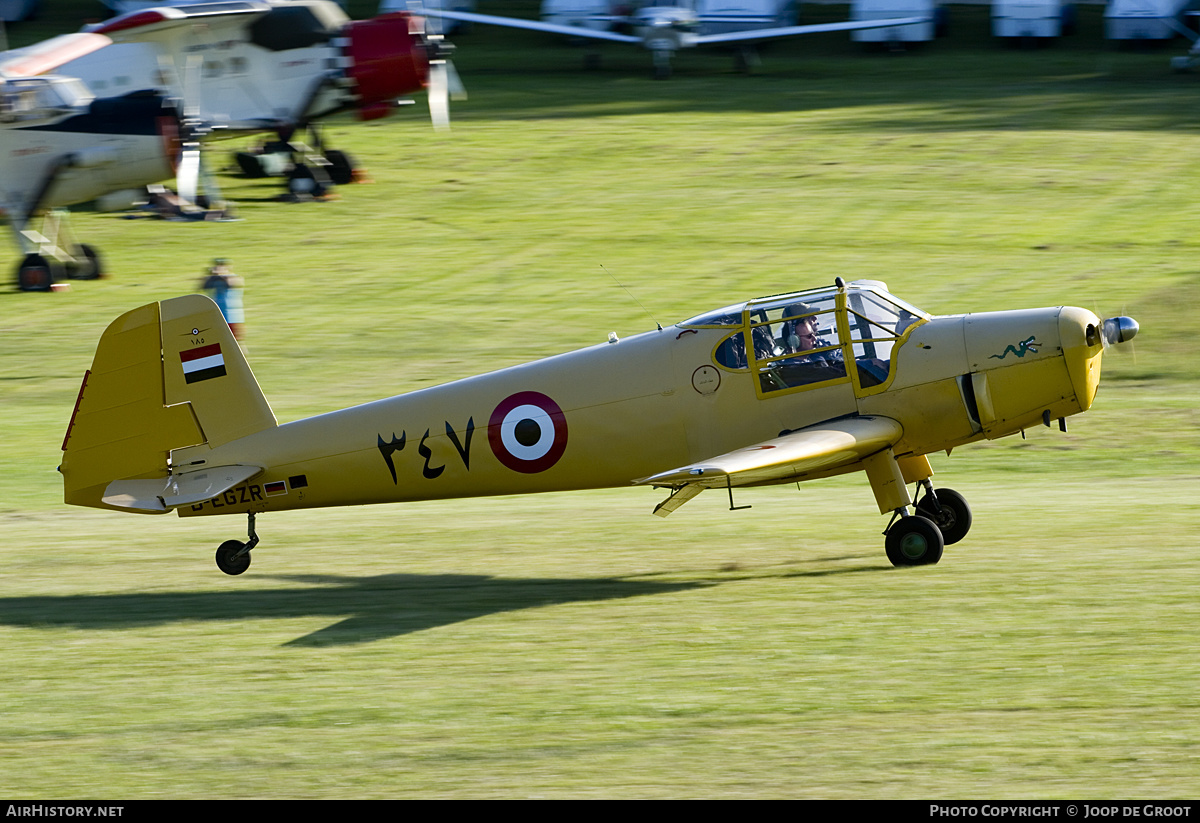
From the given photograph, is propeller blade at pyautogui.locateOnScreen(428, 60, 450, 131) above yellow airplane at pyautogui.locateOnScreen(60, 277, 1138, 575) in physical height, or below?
above

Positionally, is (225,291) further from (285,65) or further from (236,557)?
(236,557)

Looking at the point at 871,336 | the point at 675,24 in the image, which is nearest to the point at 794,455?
the point at 871,336

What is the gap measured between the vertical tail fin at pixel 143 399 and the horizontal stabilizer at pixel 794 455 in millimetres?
4196

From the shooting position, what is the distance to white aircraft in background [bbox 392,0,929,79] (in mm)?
41562

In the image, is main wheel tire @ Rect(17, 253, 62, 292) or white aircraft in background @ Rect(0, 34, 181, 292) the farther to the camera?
main wheel tire @ Rect(17, 253, 62, 292)

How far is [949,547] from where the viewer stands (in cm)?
1170

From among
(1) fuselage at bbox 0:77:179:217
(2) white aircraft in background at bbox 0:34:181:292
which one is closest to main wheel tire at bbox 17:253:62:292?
(2) white aircraft in background at bbox 0:34:181:292

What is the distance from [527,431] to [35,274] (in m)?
19.3

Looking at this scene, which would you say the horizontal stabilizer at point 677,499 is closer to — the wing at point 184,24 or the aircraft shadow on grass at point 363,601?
the aircraft shadow on grass at point 363,601

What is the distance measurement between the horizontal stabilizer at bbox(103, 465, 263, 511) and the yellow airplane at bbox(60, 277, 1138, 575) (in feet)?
0.05

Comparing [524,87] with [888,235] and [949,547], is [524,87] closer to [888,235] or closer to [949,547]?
[888,235]

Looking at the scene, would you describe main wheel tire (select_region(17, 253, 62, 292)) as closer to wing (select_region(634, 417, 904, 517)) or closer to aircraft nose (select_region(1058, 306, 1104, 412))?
wing (select_region(634, 417, 904, 517))
